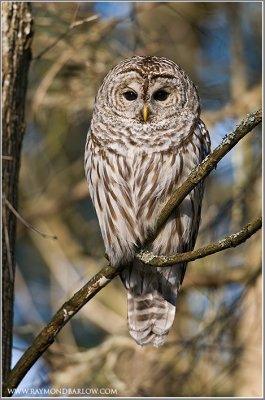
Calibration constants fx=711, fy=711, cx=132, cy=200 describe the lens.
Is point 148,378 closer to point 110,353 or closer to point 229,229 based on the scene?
point 110,353

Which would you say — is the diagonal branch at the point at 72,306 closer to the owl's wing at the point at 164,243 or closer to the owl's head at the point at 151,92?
the owl's wing at the point at 164,243

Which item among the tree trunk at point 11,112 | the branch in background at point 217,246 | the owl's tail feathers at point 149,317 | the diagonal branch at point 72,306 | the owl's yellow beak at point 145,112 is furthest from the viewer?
the owl's tail feathers at point 149,317

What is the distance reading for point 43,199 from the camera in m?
6.54

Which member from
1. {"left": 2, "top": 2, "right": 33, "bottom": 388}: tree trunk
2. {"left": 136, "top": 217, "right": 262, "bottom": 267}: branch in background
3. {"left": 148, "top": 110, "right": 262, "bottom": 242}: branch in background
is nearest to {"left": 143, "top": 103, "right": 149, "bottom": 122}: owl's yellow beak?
{"left": 2, "top": 2, "right": 33, "bottom": 388}: tree trunk

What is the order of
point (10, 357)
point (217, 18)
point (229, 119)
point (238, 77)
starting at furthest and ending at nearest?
point (217, 18) < point (238, 77) < point (229, 119) < point (10, 357)

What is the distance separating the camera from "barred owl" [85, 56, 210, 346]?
381 centimetres

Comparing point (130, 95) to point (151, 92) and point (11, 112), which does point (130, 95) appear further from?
point (11, 112)

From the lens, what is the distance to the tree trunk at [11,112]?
Answer: 377cm

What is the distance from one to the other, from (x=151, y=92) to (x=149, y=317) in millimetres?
1380

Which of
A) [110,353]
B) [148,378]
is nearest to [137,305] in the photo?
[110,353]

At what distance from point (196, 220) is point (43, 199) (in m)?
2.69

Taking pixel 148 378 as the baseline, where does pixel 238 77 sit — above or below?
above

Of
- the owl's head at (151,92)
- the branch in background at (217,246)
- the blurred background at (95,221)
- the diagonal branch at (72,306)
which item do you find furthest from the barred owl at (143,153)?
the blurred background at (95,221)

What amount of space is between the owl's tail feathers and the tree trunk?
0.86 m
